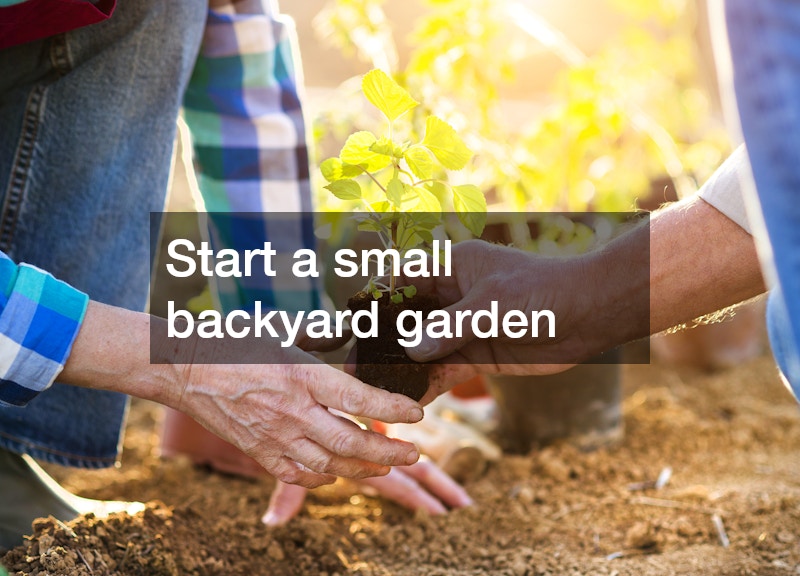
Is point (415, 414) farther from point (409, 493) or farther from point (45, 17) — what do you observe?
point (45, 17)

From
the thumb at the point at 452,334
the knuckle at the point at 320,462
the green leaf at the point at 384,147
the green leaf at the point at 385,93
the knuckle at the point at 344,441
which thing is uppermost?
the green leaf at the point at 385,93

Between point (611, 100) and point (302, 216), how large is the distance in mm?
1023

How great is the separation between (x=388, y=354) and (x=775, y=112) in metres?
0.74

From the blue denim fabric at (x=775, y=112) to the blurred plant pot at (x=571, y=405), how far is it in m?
1.27

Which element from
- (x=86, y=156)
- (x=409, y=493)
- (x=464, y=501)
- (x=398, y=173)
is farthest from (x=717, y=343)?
(x=86, y=156)

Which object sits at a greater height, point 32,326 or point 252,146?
point 252,146

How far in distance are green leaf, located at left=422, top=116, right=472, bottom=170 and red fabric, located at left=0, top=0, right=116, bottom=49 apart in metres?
0.62

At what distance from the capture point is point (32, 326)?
1129 mm

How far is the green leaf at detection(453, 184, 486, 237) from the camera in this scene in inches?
50.8

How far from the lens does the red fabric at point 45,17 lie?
1.35 metres

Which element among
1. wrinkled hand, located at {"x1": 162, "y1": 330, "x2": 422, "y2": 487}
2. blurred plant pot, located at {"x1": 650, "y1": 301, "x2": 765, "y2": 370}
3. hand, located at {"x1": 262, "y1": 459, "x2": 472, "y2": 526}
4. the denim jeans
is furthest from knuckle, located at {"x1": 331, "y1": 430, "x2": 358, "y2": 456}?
blurred plant pot, located at {"x1": 650, "y1": 301, "x2": 765, "y2": 370}

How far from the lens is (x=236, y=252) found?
178 cm

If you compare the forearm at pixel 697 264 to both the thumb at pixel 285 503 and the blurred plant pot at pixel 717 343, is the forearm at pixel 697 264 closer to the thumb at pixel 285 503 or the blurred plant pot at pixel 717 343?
the thumb at pixel 285 503

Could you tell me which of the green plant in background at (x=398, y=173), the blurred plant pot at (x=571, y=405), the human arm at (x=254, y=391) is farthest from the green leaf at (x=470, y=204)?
the blurred plant pot at (x=571, y=405)
